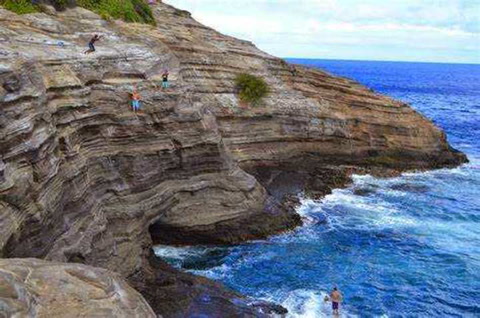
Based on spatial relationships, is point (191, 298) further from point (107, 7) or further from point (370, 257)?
point (107, 7)

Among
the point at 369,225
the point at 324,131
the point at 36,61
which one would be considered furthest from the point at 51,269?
the point at 324,131

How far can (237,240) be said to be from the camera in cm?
3544

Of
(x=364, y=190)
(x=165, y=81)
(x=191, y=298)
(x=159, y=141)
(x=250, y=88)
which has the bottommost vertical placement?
(x=191, y=298)

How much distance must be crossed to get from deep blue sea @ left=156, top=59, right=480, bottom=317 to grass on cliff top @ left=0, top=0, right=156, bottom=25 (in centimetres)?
1895

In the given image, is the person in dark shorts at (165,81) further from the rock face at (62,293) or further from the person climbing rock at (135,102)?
the rock face at (62,293)

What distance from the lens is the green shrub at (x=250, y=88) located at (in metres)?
49.0

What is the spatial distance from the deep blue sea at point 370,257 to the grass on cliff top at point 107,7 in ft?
62.2

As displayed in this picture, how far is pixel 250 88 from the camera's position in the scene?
4931cm

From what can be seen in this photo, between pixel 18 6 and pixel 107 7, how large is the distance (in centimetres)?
1078

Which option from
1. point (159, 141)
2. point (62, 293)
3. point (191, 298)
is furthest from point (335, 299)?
point (62, 293)

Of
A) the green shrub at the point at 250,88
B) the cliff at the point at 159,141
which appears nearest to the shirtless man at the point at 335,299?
the cliff at the point at 159,141

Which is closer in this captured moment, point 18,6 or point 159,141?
point 159,141

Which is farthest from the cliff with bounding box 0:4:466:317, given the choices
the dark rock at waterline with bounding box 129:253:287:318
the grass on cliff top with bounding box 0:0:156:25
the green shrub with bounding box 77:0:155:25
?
the green shrub with bounding box 77:0:155:25

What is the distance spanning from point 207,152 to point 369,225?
529 inches
